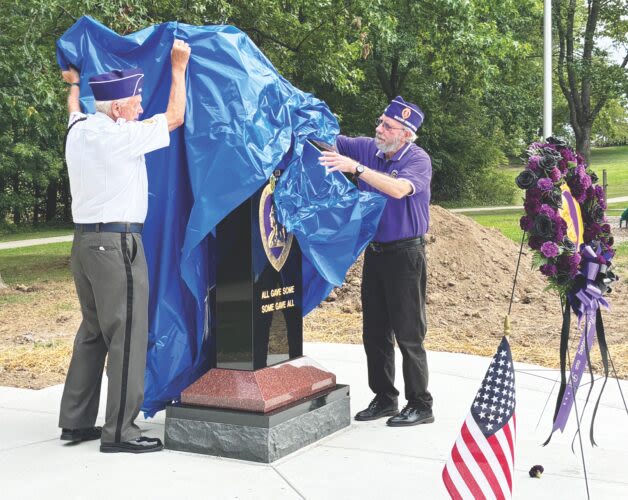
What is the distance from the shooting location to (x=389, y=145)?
532 cm

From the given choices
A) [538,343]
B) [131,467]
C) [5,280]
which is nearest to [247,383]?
[131,467]

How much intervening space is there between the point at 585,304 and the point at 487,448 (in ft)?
3.59

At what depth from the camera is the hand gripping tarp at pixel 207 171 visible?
4.56m

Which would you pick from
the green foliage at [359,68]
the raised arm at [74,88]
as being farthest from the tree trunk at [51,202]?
the raised arm at [74,88]

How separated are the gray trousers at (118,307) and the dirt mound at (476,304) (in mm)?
4154

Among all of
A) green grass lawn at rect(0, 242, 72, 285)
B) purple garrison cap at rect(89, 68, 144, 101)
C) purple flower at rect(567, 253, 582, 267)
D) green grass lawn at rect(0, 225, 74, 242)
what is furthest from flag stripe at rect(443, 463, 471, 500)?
green grass lawn at rect(0, 225, 74, 242)

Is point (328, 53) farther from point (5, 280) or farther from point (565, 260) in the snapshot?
point (565, 260)

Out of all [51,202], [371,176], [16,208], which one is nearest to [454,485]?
[371,176]

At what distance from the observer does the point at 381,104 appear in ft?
97.9

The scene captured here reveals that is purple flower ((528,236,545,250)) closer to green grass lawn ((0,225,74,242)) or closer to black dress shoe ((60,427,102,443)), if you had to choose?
black dress shoe ((60,427,102,443))

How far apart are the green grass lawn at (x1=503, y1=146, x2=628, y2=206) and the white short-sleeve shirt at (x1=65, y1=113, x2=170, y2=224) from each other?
93.5 ft

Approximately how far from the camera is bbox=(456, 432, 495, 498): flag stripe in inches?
144

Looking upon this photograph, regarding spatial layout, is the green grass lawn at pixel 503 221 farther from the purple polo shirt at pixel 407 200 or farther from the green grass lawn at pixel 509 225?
the purple polo shirt at pixel 407 200

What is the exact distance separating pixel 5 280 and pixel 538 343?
31.3 feet
